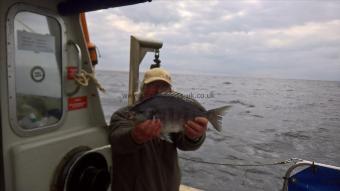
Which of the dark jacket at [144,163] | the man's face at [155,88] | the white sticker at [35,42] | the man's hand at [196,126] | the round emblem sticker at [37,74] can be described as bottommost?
the dark jacket at [144,163]

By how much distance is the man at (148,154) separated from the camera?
102 inches

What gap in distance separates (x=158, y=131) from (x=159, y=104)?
7.5 inches

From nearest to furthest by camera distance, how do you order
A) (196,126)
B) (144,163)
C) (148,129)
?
(148,129)
(196,126)
(144,163)

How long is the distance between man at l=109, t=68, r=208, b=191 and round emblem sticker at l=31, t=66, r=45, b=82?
0.85m

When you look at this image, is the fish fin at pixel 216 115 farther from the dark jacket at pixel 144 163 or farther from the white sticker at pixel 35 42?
the white sticker at pixel 35 42

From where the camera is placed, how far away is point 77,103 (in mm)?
3521

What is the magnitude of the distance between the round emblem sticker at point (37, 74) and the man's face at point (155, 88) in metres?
1.03

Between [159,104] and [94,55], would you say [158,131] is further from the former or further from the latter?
[94,55]

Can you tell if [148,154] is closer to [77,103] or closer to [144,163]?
[144,163]

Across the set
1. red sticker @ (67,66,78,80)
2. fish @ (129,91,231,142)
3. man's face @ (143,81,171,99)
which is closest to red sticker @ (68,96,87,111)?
red sticker @ (67,66,78,80)


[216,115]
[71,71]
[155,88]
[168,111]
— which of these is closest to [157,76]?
[155,88]

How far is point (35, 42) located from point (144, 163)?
4.86 feet

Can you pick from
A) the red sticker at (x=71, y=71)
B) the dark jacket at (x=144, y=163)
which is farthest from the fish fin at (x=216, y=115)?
the red sticker at (x=71, y=71)

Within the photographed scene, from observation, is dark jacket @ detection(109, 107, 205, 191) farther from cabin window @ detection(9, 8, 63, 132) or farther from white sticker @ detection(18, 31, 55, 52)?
white sticker @ detection(18, 31, 55, 52)
